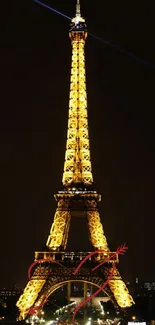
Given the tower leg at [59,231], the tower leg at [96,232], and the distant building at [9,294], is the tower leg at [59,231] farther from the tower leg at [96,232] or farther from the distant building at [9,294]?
the distant building at [9,294]

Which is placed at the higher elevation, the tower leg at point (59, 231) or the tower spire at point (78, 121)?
the tower spire at point (78, 121)

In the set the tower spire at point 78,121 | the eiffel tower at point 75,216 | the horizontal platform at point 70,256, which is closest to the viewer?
the eiffel tower at point 75,216

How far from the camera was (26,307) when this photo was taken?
175 feet

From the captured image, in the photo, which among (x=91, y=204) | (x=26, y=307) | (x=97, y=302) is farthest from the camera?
(x=97, y=302)

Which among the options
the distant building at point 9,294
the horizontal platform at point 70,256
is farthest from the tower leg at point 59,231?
the distant building at point 9,294

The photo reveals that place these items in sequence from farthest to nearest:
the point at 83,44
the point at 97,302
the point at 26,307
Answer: the point at 97,302 < the point at 83,44 < the point at 26,307

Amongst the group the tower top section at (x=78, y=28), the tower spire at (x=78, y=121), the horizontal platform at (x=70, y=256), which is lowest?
the horizontal platform at (x=70, y=256)

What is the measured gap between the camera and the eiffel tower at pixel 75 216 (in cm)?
5425

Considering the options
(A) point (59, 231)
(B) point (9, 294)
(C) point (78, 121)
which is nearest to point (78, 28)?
(C) point (78, 121)

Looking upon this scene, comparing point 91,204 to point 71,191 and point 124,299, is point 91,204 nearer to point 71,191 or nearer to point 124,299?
point 71,191

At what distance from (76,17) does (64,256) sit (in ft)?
68.9

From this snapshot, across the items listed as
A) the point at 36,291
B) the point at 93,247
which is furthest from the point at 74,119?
the point at 36,291

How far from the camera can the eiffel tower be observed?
54.2 metres

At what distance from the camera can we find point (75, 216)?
60.4 m
